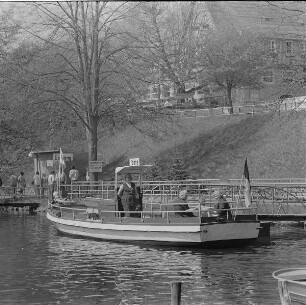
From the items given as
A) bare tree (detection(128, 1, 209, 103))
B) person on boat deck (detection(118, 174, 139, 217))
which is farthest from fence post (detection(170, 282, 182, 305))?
bare tree (detection(128, 1, 209, 103))

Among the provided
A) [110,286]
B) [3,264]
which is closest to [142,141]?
[3,264]

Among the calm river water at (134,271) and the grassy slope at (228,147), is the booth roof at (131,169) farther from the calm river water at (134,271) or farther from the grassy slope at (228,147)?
the grassy slope at (228,147)

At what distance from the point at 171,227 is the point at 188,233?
0.74 meters

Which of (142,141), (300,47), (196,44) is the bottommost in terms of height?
(142,141)

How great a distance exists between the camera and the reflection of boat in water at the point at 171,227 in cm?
2734

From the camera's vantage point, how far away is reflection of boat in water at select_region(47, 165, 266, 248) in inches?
1077

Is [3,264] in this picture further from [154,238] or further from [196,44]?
[196,44]

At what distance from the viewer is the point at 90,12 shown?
48.3m

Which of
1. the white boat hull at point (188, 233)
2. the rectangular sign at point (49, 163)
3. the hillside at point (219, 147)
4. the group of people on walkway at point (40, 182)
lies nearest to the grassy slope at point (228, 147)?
the hillside at point (219, 147)

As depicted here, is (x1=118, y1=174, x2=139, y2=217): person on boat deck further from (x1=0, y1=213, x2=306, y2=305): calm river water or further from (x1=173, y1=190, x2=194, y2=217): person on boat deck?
(x1=173, y1=190, x2=194, y2=217): person on boat deck

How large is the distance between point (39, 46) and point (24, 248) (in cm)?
2204

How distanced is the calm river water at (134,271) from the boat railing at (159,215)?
0.99 metres

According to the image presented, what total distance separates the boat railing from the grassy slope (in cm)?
1873

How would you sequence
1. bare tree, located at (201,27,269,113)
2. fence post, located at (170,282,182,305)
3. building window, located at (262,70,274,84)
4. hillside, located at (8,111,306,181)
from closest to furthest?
fence post, located at (170,282,182,305), hillside, located at (8,111,306,181), bare tree, located at (201,27,269,113), building window, located at (262,70,274,84)
